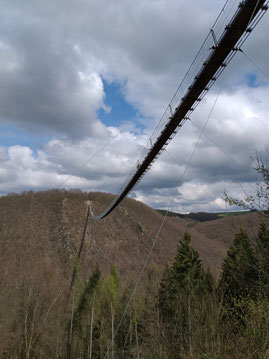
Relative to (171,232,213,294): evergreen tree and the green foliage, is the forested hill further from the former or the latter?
(171,232,213,294): evergreen tree

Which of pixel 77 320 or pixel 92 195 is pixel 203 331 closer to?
pixel 77 320

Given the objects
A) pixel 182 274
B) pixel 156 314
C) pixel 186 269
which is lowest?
pixel 156 314

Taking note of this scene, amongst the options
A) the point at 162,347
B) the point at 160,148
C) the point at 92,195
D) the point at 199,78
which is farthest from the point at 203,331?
the point at 92,195

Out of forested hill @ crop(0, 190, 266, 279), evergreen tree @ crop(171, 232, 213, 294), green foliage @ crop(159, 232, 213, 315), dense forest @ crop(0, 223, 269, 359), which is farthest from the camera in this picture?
forested hill @ crop(0, 190, 266, 279)

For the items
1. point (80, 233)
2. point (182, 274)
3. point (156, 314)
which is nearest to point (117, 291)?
point (182, 274)

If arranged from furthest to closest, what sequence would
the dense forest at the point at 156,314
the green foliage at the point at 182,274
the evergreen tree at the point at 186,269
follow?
the green foliage at the point at 182,274 < the evergreen tree at the point at 186,269 < the dense forest at the point at 156,314

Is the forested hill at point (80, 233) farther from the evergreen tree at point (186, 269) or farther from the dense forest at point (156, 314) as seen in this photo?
the evergreen tree at point (186, 269)

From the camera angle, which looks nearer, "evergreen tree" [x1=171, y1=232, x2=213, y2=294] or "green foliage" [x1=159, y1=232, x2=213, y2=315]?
"evergreen tree" [x1=171, y1=232, x2=213, y2=294]

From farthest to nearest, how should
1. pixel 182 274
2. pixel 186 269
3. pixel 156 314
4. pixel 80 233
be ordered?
pixel 80 233, pixel 186 269, pixel 182 274, pixel 156 314

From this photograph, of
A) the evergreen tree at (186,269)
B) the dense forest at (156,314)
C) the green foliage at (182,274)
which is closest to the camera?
the dense forest at (156,314)

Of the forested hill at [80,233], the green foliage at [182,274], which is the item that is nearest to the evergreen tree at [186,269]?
the green foliage at [182,274]

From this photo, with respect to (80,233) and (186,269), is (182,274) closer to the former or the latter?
(186,269)

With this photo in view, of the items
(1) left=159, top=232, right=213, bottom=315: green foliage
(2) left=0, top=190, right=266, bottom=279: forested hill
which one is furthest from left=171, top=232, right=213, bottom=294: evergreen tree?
(2) left=0, top=190, right=266, bottom=279: forested hill

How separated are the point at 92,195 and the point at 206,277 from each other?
59232mm
